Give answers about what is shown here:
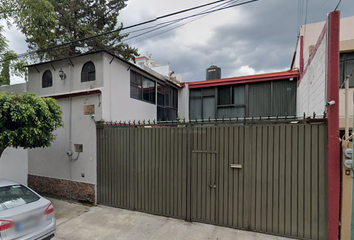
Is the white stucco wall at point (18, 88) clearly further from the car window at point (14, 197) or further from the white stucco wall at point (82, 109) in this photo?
the car window at point (14, 197)

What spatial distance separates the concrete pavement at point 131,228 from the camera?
12.3 feet

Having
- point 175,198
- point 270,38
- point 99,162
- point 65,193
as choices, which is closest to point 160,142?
point 175,198

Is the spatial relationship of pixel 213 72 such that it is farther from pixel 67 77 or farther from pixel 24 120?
pixel 24 120

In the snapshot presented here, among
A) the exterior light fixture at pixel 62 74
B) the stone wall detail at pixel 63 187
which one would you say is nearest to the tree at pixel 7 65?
the exterior light fixture at pixel 62 74

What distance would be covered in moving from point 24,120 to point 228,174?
16.3 feet

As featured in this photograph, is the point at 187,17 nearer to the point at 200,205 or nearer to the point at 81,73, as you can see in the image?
the point at 81,73

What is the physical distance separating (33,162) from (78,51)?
1038 centimetres

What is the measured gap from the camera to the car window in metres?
3.23

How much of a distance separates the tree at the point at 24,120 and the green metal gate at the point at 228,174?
5.55 ft

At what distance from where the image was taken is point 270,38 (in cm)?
750

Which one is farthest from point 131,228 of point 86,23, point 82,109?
point 86,23

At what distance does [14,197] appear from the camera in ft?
11.4

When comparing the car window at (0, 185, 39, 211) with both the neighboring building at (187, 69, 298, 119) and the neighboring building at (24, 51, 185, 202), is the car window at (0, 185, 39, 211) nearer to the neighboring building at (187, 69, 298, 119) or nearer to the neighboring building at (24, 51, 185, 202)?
the neighboring building at (24, 51, 185, 202)

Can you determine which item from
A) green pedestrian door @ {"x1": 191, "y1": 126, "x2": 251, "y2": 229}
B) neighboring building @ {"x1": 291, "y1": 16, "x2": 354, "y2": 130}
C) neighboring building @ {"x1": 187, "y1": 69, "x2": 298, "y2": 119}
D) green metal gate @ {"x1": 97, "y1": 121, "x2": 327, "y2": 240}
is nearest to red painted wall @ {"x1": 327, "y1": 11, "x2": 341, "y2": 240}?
green metal gate @ {"x1": 97, "y1": 121, "x2": 327, "y2": 240}
